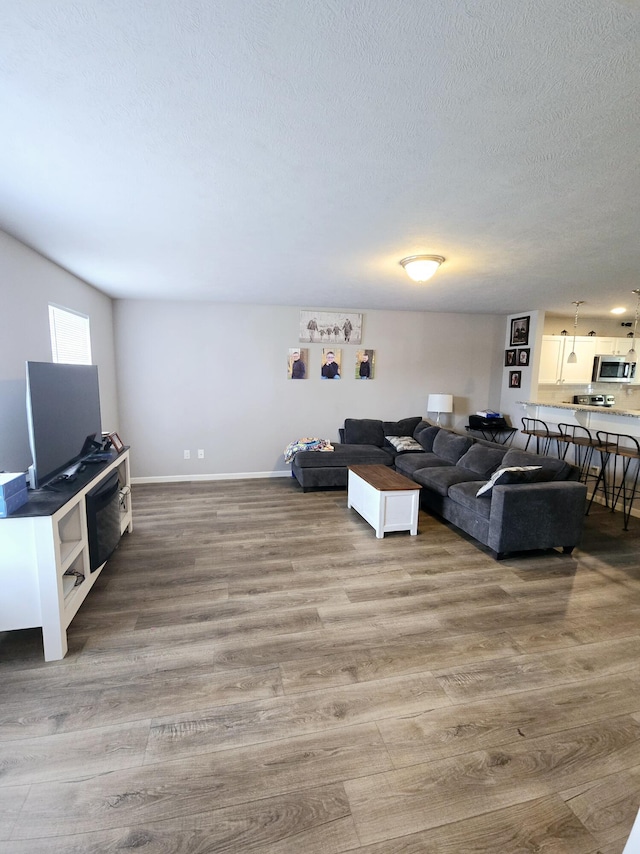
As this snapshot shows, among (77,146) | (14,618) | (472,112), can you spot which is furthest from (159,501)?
(472,112)

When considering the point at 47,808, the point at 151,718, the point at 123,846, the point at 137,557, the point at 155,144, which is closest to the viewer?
the point at 123,846

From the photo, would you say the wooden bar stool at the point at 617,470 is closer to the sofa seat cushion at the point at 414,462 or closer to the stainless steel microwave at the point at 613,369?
the sofa seat cushion at the point at 414,462

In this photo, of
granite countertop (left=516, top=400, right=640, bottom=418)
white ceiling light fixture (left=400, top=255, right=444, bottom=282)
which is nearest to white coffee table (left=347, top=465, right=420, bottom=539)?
white ceiling light fixture (left=400, top=255, right=444, bottom=282)

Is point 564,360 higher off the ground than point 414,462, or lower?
higher

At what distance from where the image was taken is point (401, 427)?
5.76 meters

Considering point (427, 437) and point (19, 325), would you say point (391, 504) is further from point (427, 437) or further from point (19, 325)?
point (19, 325)

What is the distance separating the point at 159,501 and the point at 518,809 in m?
4.12

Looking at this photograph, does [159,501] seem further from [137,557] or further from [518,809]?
[518,809]

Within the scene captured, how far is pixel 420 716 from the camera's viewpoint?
5.59 feet

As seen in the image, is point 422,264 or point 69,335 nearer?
point 422,264

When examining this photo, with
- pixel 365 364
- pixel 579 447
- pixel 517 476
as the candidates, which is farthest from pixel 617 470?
pixel 365 364

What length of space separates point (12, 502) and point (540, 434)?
555 centimetres

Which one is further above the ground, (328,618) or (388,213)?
(388,213)

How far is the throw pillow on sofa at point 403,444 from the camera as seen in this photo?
524 centimetres
